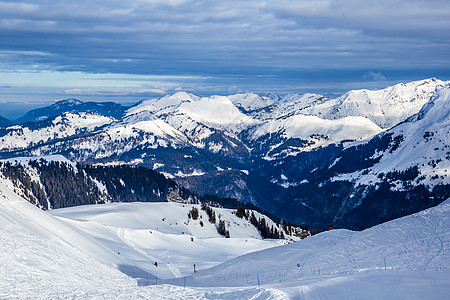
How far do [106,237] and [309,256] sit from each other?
37.2 m

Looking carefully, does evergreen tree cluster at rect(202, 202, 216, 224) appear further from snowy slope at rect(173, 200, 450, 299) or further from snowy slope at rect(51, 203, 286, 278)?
snowy slope at rect(173, 200, 450, 299)

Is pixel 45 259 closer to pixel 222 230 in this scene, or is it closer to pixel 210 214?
pixel 222 230

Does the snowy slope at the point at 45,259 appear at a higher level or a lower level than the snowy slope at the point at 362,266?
higher

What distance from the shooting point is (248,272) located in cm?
4394

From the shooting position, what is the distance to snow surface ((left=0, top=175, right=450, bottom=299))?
90.5ft

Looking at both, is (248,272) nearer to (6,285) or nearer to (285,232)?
(6,285)

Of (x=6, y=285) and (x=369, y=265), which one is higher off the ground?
(x=6, y=285)

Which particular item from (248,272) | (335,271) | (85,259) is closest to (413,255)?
(335,271)

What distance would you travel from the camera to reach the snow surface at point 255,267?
27.6 metres

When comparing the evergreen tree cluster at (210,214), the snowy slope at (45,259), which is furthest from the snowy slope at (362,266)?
the evergreen tree cluster at (210,214)

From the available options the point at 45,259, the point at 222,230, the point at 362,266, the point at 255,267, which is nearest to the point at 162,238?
the point at 255,267

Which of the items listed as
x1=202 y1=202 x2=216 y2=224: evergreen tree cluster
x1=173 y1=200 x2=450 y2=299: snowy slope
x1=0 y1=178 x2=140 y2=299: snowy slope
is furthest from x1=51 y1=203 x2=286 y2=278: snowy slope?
x1=173 y1=200 x2=450 y2=299: snowy slope

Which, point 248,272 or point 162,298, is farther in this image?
point 248,272

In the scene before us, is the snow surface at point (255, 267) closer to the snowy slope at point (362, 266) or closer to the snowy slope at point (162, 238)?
the snowy slope at point (362, 266)
